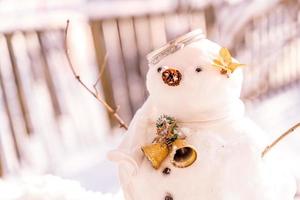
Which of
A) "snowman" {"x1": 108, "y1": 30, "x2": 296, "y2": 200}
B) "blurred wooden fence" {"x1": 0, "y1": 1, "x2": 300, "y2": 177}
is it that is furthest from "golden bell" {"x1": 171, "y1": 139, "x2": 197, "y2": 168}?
"blurred wooden fence" {"x1": 0, "y1": 1, "x2": 300, "y2": 177}

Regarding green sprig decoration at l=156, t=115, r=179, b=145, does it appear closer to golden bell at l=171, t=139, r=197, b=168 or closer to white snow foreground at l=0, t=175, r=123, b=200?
golden bell at l=171, t=139, r=197, b=168

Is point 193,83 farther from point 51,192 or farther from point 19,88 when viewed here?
point 19,88

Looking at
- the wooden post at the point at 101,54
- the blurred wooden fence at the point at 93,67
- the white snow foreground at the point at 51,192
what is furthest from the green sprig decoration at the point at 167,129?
the wooden post at the point at 101,54

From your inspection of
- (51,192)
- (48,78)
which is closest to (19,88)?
(48,78)

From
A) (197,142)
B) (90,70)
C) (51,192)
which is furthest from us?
(90,70)

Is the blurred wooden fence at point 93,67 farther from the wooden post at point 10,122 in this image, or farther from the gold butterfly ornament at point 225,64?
the gold butterfly ornament at point 225,64

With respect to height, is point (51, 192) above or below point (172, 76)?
below
